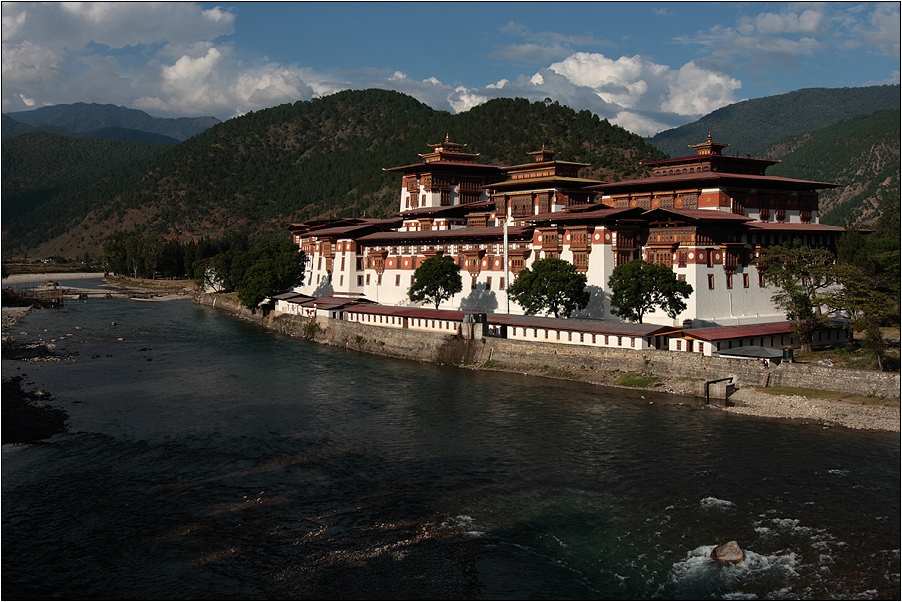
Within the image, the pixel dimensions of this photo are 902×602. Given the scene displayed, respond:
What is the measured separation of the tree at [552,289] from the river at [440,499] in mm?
14573

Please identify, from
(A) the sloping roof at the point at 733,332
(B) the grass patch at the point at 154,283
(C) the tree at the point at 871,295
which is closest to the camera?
(C) the tree at the point at 871,295

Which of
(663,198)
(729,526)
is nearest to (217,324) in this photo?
(663,198)

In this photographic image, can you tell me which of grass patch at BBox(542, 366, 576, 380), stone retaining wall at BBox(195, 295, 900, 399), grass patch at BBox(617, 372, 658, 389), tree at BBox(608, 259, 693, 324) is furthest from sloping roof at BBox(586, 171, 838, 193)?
grass patch at BBox(617, 372, 658, 389)

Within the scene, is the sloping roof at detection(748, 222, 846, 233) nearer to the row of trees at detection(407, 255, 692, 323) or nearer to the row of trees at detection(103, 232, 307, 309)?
the row of trees at detection(407, 255, 692, 323)

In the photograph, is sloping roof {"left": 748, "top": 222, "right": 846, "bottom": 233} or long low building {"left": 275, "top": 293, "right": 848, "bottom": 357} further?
sloping roof {"left": 748, "top": 222, "right": 846, "bottom": 233}

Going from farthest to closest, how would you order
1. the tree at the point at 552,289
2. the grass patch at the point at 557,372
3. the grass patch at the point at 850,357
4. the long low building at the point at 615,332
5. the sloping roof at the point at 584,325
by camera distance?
the tree at the point at 552,289 → the grass patch at the point at 557,372 → the sloping roof at the point at 584,325 → the long low building at the point at 615,332 → the grass patch at the point at 850,357

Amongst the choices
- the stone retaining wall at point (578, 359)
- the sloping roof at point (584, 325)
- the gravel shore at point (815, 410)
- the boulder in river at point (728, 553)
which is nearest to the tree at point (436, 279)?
the stone retaining wall at point (578, 359)

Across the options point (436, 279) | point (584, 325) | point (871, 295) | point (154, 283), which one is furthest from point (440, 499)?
point (154, 283)

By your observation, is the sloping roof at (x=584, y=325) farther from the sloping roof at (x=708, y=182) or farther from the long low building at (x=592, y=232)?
the sloping roof at (x=708, y=182)

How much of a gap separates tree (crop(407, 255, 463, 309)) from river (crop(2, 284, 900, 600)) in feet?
92.5

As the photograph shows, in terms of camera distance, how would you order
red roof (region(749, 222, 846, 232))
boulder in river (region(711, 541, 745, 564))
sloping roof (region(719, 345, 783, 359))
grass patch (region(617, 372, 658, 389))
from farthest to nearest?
red roof (region(749, 222, 846, 232)) < grass patch (region(617, 372, 658, 389)) < sloping roof (region(719, 345, 783, 359)) < boulder in river (region(711, 541, 745, 564))

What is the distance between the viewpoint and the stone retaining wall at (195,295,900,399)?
2090 inches

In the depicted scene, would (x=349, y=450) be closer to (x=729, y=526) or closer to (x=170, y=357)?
(x=729, y=526)

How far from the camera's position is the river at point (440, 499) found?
98.4 feet
